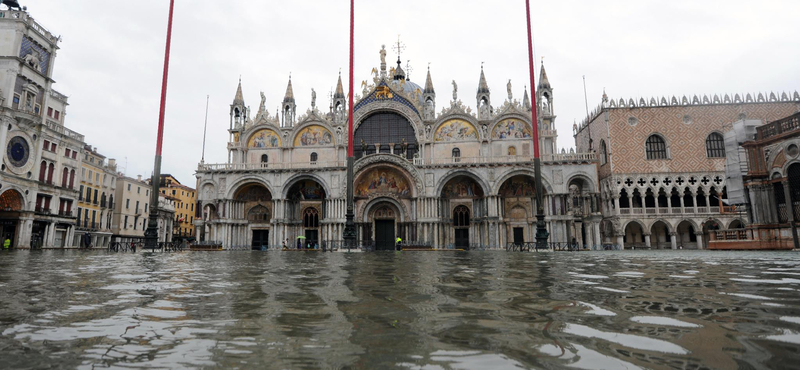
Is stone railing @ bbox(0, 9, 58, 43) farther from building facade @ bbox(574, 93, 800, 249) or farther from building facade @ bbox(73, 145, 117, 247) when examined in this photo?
building facade @ bbox(574, 93, 800, 249)

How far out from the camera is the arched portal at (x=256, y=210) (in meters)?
33.7

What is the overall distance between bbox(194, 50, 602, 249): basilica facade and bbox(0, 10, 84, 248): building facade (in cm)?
1106

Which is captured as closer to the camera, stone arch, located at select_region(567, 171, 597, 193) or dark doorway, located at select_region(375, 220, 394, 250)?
stone arch, located at select_region(567, 171, 597, 193)

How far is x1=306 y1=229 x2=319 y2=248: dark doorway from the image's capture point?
3309cm

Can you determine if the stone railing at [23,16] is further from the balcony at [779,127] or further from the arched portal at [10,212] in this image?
the balcony at [779,127]

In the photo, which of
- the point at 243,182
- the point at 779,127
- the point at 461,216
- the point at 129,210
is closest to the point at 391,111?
the point at 461,216

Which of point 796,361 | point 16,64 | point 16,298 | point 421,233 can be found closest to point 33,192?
point 16,64

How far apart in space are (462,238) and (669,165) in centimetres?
1687

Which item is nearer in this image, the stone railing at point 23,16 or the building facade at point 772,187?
the building facade at point 772,187

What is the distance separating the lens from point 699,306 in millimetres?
2523

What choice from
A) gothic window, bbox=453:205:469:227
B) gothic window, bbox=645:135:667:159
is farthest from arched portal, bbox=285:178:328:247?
Result: gothic window, bbox=645:135:667:159

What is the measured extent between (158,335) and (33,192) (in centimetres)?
3869

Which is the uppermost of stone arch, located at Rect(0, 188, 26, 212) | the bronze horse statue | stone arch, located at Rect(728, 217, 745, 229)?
the bronze horse statue

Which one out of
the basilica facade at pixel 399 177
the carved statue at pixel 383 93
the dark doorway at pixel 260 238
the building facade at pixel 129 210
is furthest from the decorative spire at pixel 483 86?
the building facade at pixel 129 210
